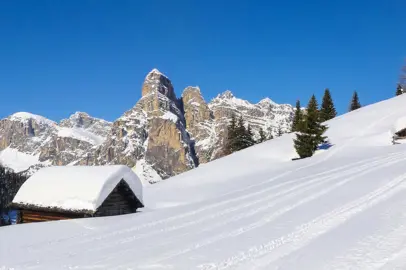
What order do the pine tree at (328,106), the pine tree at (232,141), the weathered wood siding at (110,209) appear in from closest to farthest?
the weathered wood siding at (110,209)
the pine tree at (232,141)
the pine tree at (328,106)

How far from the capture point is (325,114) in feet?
242

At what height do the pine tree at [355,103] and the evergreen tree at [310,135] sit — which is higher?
the pine tree at [355,103]

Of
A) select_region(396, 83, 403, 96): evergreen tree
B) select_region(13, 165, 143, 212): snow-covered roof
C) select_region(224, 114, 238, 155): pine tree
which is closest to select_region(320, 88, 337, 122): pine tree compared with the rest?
select_region(396, 83, 403, 96): evergreen tree

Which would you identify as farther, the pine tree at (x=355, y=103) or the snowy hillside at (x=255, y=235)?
the pine tree at (x=355, y=103)

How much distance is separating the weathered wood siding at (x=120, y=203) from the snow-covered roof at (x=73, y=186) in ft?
1.40

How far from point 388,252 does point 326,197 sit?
9640 mm

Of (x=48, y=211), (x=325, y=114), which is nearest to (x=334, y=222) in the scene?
(x=48, y=211)

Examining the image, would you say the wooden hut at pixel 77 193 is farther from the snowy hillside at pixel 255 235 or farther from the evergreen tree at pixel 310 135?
the evergreen tree at pixel 310 135

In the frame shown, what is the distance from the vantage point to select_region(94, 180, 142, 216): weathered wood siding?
18725 mm

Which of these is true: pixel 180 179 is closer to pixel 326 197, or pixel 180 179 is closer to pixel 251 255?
pixel 326 197

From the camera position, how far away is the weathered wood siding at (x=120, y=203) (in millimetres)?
18725

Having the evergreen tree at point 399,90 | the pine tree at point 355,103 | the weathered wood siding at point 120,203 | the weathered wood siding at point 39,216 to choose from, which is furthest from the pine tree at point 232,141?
the weathered wood siding at point 39,216

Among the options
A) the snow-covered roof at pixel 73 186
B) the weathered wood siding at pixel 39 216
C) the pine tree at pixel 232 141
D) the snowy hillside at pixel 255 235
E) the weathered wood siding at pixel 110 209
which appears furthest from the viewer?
the pine tree at pixel 232 141

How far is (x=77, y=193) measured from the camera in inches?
717
